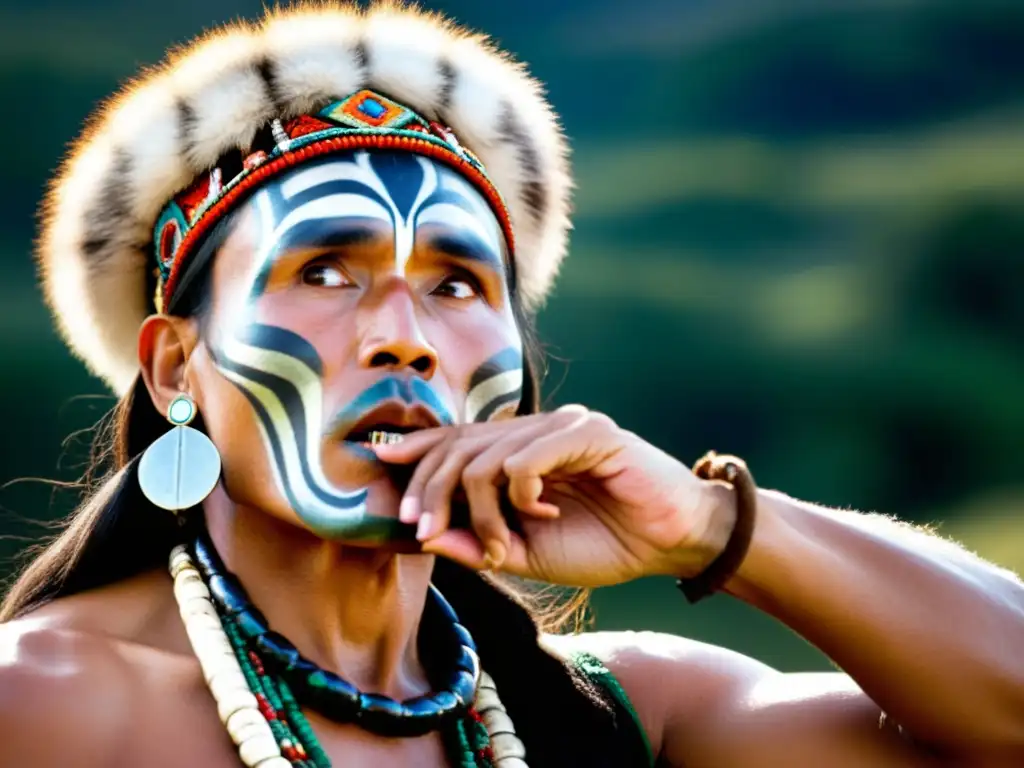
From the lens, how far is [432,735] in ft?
8.44

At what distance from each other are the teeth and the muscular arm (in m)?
0.49

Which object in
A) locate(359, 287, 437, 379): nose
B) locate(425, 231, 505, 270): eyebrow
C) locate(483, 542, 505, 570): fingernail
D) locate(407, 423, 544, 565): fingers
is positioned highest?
locate(425, 231, 505, 270): eyebrow

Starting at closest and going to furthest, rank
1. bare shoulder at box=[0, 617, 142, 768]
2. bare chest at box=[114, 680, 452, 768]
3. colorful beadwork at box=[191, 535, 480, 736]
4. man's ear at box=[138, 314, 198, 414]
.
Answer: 1. bare shoulder at box=[0, 617, 142, 768]
2. bare chest at box=[114, 680, 452, 768]
3. colorful beadwork at box=[191, 535, 480, 736]
4. man's ear at box=[138, 314, 198, 414]

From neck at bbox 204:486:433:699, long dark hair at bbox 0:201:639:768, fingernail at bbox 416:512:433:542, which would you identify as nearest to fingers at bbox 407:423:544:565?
fingernail at bbox 416:512:433:542

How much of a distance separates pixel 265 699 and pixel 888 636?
949mm

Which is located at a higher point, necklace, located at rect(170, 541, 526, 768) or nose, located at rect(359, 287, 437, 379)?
nose, located at rect(359, 287, 437, 379)

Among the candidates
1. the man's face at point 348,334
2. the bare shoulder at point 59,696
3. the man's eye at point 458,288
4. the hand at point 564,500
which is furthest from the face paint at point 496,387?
the bare shoulder at point 59,696

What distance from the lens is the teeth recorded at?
91.0 inches

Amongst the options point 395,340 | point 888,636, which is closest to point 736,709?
point 888,636

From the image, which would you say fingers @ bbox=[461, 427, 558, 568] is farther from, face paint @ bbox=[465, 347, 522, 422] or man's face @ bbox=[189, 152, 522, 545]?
face paint @ bbox=[465, 347, 522, 422]

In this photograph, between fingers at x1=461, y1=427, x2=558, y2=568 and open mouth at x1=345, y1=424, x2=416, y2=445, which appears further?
open mouth at x1=345, y1=424, x2=416, y2=445

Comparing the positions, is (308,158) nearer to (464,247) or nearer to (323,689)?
(464,247)

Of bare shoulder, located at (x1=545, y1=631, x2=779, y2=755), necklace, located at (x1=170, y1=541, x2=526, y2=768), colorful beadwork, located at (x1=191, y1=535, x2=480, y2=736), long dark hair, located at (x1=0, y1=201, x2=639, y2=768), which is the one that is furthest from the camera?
bare shoulder, located at (x1=545, y1=631, x2=779, y2=755)

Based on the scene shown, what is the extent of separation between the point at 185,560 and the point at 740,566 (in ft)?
2.95
